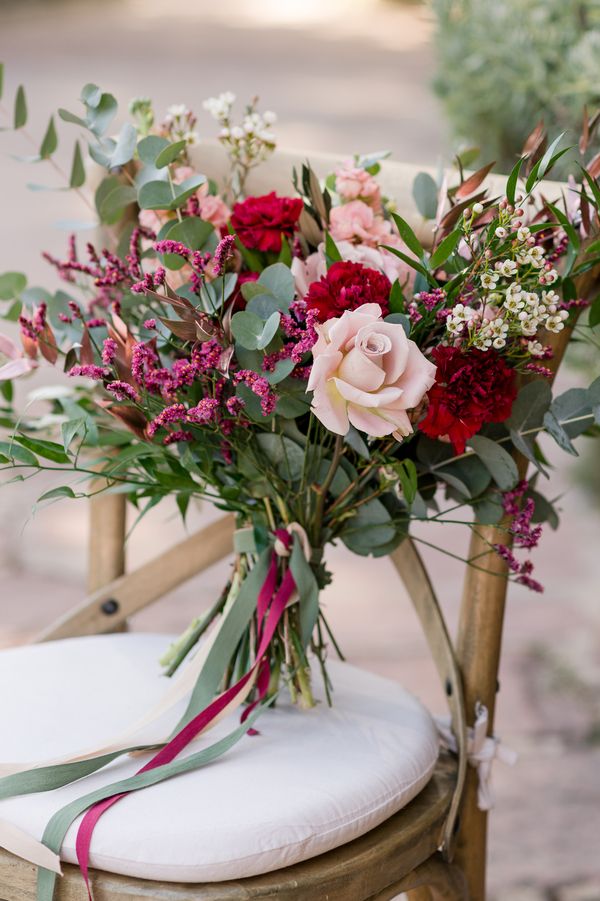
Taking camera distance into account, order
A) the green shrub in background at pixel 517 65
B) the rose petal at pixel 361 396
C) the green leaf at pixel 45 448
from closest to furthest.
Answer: the rose petal at pixel 361 396, the green leaf at pixel 45 448, the green shrub in background at pixel 517 65

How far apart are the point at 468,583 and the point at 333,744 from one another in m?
0.18

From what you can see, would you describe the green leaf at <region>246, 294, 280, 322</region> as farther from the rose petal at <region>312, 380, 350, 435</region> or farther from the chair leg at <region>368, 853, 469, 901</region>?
the chair leg at <region>368, 853, 469, 901</region>

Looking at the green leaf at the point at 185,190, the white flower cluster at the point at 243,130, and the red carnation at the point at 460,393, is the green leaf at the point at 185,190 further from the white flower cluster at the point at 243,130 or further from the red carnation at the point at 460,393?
the red carnation at the point at 460,393

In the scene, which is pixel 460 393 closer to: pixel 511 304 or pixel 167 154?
pixel 511 304

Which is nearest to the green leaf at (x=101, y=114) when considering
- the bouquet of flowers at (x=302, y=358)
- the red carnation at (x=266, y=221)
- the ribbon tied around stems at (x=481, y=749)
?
the bouquet of flowers at (x=302, y=358)

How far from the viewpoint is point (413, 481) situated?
0.79 m

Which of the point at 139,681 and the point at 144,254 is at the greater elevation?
the point at 144,254

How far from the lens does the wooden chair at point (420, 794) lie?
0.77 meters

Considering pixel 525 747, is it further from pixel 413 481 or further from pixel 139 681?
pixel 413 481

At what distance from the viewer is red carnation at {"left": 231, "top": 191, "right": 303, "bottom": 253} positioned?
2.73 ft

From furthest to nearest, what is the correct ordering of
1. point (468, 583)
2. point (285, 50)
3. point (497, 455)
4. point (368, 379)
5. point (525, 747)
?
point (285, 50) → point (525, 747) → point (468, 583) → point (497, 455) → point (368, 379)

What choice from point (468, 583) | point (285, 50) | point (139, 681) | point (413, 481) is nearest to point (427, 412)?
point (413, 481)

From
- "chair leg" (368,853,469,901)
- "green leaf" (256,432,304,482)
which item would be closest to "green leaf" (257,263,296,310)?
"green leaf" (256,432,304,482)

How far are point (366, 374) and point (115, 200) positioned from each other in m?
0.32
